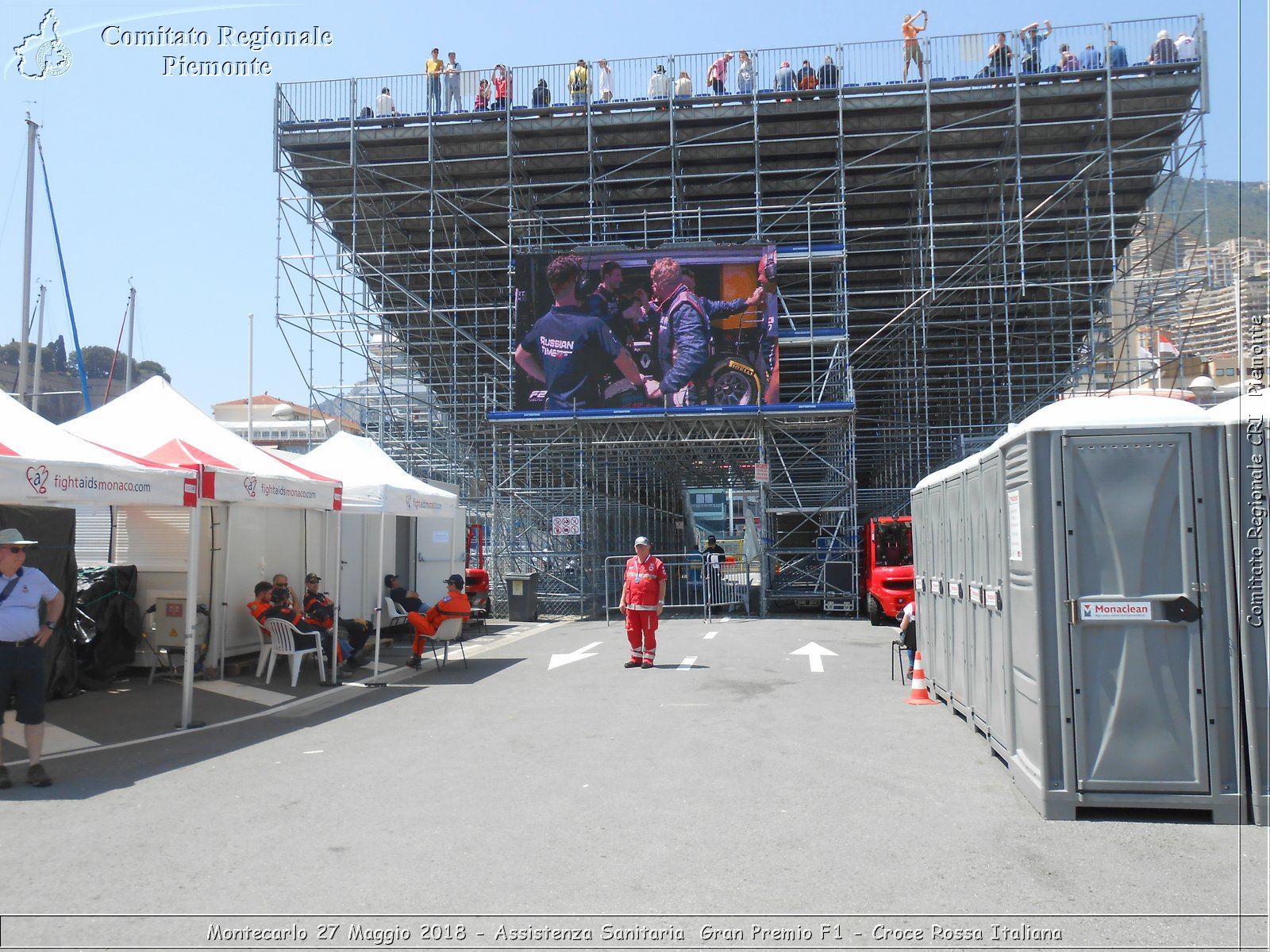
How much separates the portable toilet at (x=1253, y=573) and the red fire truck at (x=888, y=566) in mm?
14066

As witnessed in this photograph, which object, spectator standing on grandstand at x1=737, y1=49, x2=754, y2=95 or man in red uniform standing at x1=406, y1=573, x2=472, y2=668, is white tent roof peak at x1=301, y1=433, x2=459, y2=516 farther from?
spectator standing on grandstand at x1=737, y1=49, x2=754, y2=95

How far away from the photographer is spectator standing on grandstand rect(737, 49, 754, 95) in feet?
88.7

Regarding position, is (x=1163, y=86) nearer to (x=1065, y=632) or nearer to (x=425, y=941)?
(x=1065, y=632)

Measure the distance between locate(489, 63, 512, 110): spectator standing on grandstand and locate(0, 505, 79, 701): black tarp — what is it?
19.8 m

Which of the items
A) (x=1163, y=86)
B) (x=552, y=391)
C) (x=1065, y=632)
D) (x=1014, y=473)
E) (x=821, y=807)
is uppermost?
(x=1163, y=86)

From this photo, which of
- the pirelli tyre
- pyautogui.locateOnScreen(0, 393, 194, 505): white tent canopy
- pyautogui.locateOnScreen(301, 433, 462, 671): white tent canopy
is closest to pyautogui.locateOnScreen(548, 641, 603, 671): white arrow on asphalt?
pyautogui.locateOnScreen(301, 433, 462, 671): white tent canopy

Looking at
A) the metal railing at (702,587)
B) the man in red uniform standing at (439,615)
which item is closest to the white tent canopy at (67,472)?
the man in red uniform standing at (439,615)

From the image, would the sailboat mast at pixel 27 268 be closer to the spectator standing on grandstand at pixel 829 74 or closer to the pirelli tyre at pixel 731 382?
the pirelli tyre at pixel 731 382

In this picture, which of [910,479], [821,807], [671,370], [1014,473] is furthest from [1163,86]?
[821,807]

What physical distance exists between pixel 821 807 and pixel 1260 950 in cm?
271

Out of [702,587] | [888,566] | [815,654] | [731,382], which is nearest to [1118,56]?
[731,382]

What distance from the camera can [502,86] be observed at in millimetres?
27734

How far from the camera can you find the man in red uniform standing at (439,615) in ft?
44.4

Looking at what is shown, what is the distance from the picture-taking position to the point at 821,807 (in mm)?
6438
